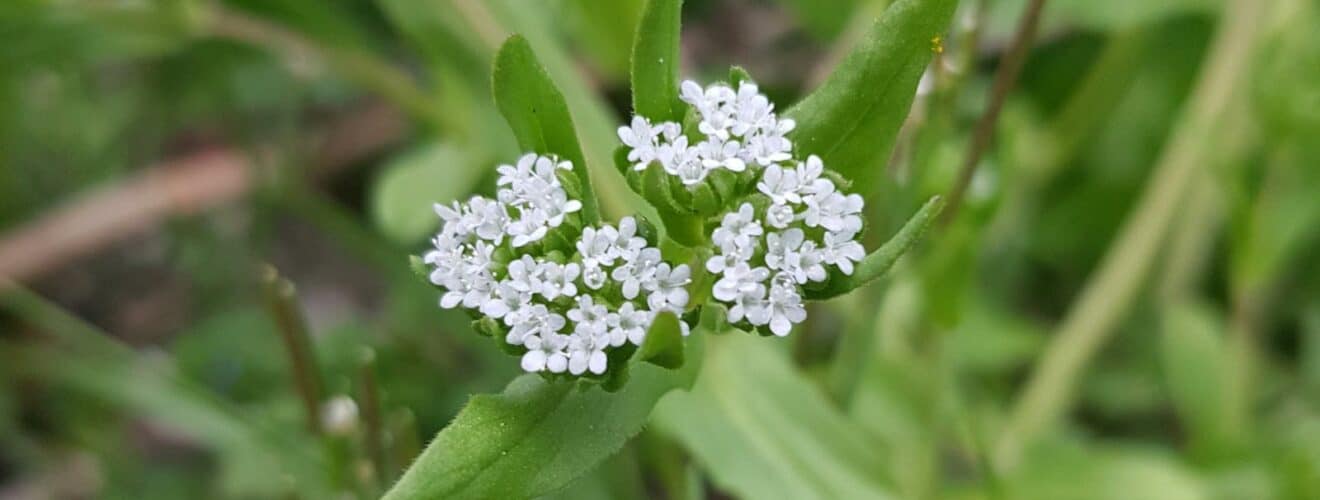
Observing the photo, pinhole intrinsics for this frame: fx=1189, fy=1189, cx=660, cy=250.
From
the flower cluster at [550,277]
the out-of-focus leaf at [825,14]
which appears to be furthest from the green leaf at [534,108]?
the out-of-focus leaf at [825,14]

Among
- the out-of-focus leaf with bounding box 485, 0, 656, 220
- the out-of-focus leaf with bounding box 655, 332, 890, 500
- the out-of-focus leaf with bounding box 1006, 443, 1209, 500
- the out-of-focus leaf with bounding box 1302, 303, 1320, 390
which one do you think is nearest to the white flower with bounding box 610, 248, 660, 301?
the out-of-focus leaf with bounding box 655, 332, 890, 500

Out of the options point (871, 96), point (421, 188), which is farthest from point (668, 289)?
point (421, 188)

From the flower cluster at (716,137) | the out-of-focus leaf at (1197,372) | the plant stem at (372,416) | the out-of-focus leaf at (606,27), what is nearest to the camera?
the flower cluster at (716,137)

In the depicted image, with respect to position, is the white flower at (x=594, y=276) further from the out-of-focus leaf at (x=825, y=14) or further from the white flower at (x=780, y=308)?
the out-of-focus leaf at (x=825, y=14)

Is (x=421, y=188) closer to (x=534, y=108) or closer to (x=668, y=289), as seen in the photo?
(x=534, y=108)

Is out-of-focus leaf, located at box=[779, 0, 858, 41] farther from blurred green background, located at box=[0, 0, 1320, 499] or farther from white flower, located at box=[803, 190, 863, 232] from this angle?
white flower, located at box=[803, 190, 863, 232]

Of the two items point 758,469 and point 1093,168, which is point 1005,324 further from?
point 758,469
